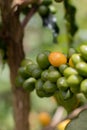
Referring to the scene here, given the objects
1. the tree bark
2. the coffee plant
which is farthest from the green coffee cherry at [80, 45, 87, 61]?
the tree bark

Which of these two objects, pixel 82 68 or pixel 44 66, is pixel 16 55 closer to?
pixel 44 66

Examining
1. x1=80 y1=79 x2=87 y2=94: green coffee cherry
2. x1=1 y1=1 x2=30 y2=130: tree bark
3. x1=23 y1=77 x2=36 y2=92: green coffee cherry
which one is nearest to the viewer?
x1=80 y1=79 x2=87 y2=94: green coffee cherry

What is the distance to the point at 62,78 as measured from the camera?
112 centimetres

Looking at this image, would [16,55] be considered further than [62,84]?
Yes

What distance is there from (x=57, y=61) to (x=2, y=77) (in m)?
1.33

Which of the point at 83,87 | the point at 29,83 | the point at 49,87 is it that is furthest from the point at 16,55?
the point at 83,87

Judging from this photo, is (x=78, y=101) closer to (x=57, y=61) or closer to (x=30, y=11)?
(x=57, y=61)

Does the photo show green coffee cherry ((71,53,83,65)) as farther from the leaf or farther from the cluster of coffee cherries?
the leaf

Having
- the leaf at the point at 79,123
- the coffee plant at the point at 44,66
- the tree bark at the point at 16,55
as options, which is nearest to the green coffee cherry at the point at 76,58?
the coffee plant at the point at 44,66

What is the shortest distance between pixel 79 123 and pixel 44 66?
19 centimetres

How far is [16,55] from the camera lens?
141 centimetres

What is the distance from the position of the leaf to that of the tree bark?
377 mm

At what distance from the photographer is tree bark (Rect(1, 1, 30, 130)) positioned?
1350 mm

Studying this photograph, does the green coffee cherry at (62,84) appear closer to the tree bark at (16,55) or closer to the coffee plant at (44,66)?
the coffee plant at (44,66)
